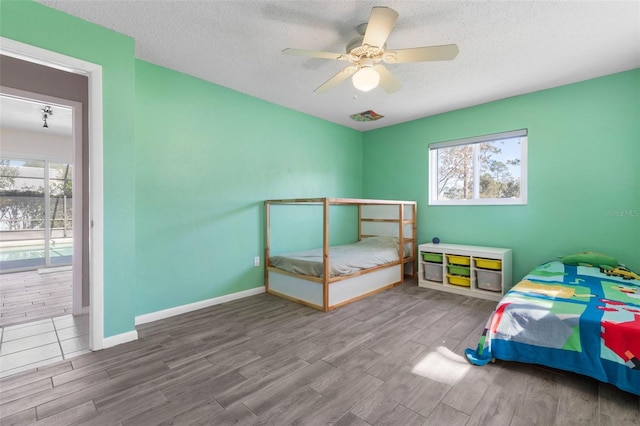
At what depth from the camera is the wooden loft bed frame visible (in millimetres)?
2908

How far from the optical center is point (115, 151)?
7.11 ft

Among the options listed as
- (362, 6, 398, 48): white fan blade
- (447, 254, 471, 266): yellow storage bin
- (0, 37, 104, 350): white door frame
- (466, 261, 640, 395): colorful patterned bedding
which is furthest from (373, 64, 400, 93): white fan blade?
(447, 254, 471, 266): yellow storage bin

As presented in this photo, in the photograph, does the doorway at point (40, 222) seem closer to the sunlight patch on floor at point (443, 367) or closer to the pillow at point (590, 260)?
the sunlight patch on floor at point (443, 367)

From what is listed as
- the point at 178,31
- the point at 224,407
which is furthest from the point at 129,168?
the point at 224,407

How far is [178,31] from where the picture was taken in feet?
7.12

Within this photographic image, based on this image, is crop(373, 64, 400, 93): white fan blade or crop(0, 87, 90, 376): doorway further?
crop(0, 87, 90, 376): doorway

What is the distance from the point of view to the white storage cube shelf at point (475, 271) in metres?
3.19

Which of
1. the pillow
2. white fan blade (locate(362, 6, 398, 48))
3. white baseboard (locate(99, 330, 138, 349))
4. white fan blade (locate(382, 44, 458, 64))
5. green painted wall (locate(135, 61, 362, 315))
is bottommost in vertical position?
white baseboard (locate(99, 330, 138, 349))

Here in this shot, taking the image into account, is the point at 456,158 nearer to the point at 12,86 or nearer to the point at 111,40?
the point at 111,40

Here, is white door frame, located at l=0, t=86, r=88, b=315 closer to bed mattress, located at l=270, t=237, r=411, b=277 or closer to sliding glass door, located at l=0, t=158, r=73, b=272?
bed mattress, located at l=270, t=237, r=411, b=277

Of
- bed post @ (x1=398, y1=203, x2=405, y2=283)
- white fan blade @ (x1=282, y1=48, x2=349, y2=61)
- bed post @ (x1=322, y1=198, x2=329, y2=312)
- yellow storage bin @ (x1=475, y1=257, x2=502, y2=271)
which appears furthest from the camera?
bed post @ (x1=398, y1=203, x2=405, y2=283)

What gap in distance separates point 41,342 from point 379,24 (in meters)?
3.37

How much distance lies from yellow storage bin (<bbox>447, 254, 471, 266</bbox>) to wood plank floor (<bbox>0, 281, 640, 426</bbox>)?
1095 mm

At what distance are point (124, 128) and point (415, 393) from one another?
2758mm
